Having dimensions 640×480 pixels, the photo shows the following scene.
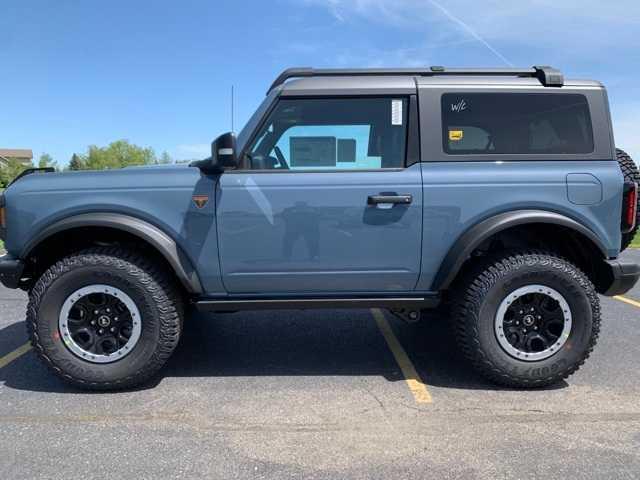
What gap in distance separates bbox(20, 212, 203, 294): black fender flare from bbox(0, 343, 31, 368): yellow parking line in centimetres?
116

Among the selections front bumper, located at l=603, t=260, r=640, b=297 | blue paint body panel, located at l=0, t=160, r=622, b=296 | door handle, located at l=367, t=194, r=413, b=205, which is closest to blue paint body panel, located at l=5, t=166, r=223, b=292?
blue paint body panel, located at l=0, t=160, r=622, b=296

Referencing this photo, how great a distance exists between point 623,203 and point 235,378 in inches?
121

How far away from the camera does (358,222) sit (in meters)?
3.16

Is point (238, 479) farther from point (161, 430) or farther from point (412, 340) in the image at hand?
point (412, 340)

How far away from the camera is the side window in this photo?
3283 millimetres

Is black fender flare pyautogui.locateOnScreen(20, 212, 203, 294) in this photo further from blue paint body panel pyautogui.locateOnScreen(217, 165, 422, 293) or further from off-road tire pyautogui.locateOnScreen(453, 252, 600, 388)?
off-road tire pyautogui.locateOnScreen(453, 252, 600, 388)

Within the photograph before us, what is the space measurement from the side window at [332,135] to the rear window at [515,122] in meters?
0.37

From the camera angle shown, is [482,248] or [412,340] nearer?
[482,248]

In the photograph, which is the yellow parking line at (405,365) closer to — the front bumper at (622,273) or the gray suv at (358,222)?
the gray suv at (358,222)

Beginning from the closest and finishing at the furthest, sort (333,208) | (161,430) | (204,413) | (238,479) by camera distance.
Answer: (238,479) < (161,430) < (204,413) < (333,208)

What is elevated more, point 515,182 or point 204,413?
point 515,182

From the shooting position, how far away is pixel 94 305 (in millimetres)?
3271

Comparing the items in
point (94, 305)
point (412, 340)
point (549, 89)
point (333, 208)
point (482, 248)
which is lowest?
point (412, 340)

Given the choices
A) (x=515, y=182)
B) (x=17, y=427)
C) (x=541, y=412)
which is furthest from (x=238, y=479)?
(x=515, y=182)
